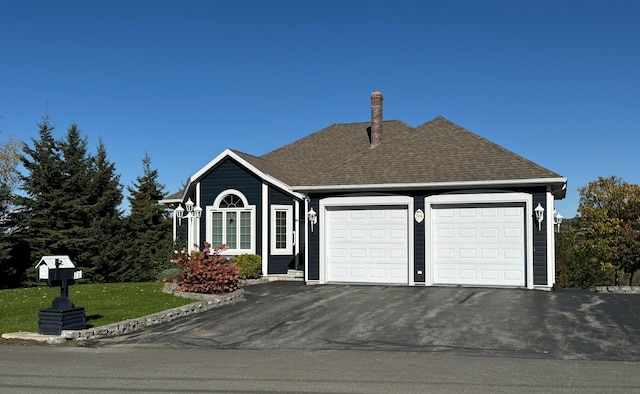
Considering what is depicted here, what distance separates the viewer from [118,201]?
Result: 36.4 metres

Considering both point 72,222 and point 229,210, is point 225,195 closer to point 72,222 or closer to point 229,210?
point 229,210

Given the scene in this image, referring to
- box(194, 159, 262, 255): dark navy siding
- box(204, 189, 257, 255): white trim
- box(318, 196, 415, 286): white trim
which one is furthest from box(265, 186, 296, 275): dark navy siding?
box(318, 196, 415, 286): white trim

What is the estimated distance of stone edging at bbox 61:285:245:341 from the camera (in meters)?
11.5

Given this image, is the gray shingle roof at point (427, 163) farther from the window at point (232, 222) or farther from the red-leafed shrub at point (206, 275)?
the red-leafed shrub at point (206, 275)

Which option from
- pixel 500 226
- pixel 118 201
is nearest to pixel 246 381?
pixel 500 226

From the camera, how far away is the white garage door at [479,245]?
17.9 m

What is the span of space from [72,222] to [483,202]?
861 inches

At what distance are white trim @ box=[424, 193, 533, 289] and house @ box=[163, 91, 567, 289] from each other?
1.2 inches

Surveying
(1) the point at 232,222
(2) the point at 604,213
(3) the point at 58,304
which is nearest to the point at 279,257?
(1) the point at 232,222

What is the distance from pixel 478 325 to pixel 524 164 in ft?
25.3

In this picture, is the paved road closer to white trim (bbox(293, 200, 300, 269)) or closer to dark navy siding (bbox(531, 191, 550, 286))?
dark navy siding (bbox(531, 191, 550, 286))

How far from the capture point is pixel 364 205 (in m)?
19.4

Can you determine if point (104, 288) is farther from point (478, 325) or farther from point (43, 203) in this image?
point (43, 203)

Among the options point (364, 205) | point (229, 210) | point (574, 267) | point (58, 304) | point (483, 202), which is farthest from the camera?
point (574, 267)
